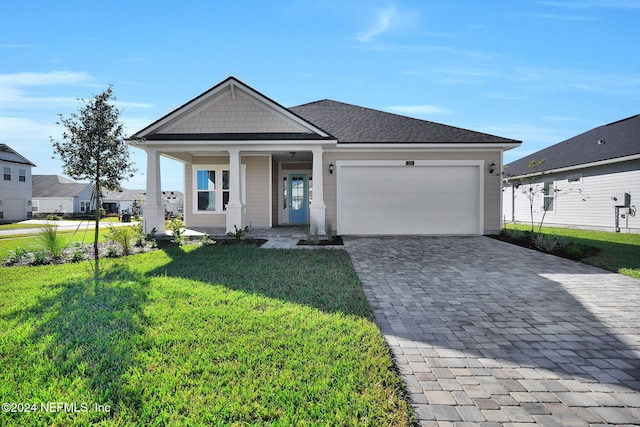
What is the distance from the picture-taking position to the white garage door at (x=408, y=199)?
11.9 meters

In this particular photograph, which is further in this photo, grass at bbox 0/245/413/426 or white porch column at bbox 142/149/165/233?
white porch column at bbox 142/149/165/233

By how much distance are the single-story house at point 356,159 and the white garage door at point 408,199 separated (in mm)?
39

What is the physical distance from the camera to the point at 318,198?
36.1 feet

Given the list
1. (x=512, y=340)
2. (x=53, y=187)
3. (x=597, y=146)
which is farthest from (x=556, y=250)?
(x=53, y=187)

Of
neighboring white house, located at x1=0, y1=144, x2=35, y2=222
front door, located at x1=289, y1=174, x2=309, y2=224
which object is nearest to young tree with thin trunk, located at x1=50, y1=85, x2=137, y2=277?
front door, located at x1=289, y1=174, x2=309, y2=224

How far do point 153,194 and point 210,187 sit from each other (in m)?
3.31

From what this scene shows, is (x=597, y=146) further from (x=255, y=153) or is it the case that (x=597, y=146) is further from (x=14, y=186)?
(x=14, y=186)

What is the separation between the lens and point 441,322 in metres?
3.78

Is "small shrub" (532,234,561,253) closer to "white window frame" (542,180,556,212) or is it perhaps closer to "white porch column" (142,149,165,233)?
"white window frame" (542,180,556,212)

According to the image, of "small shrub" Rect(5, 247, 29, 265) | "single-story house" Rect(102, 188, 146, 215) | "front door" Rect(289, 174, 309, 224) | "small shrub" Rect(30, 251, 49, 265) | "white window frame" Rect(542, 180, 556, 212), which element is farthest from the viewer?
"single-story house" Rect(102, 188, 146, 215)

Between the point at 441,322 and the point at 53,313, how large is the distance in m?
4.85

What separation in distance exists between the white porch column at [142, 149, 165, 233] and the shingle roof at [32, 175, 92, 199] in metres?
43.8

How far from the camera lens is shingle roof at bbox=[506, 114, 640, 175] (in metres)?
14.6

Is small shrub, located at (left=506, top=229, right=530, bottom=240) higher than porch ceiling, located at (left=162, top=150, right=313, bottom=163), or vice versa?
porch ceiling, located at (left=162, top=150, right=313, bottom=163)
